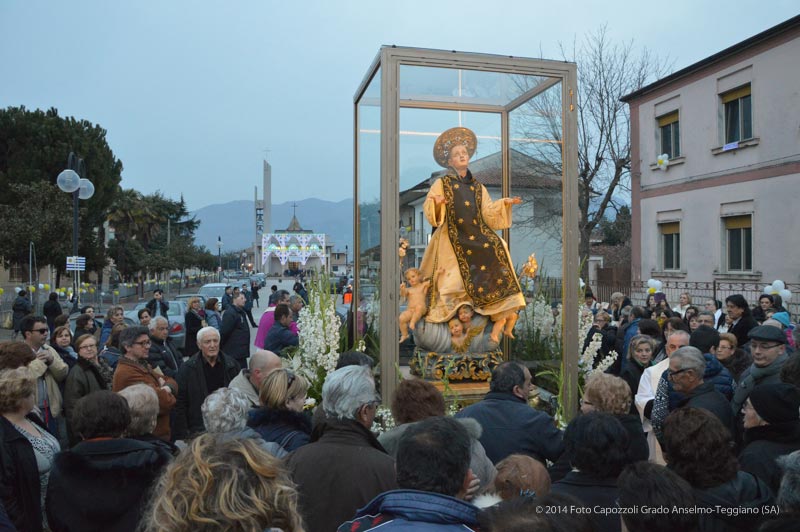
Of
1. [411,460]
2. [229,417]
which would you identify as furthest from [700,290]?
[411,460]

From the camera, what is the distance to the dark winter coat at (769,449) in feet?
9.01

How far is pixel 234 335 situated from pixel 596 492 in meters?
6.96

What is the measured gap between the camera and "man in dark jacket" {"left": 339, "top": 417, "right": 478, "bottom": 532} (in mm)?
1947

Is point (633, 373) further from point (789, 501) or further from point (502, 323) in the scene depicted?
point (789, 501)

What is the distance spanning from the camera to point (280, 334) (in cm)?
775

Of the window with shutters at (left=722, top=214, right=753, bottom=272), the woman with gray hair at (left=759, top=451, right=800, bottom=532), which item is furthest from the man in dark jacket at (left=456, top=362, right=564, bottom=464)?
the window with shutters at (left=722, top=214, right=753, bottom=272)

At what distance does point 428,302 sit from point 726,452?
512cm

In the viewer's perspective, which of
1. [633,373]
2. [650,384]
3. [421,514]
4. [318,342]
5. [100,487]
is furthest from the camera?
[318,342]

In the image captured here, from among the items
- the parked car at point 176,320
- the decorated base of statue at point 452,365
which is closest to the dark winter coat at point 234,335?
the decorated base of statue at point 452,365

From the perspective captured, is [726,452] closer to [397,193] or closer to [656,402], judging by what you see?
[656,402]

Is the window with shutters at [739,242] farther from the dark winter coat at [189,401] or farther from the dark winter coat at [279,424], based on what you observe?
the dark winter coat at [279,424]

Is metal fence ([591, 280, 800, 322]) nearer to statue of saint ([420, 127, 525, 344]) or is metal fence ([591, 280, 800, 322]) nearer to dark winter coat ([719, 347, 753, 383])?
statue of saint ([420, 127, 525, 344])

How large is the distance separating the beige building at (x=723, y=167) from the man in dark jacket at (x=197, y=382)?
14361 millimetres

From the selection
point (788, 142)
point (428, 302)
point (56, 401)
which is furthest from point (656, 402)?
point (788, 142)
